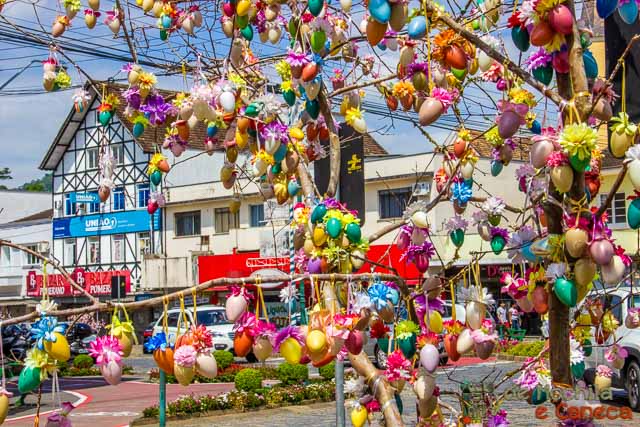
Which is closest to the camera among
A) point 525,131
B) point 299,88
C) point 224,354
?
point 299,88

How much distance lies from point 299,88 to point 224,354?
17246 mm

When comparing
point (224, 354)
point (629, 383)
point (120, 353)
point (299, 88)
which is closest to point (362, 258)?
point (299, 88)

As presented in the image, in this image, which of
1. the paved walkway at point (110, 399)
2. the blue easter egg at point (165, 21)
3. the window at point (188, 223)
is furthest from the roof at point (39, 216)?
the blue easter egg at point (165, 21)

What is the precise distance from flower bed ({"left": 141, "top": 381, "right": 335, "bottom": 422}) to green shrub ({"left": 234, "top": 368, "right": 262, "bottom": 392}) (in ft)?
0.42

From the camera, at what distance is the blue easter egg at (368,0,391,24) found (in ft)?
9.45

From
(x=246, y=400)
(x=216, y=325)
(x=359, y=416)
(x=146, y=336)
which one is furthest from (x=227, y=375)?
(x=359, y=416)

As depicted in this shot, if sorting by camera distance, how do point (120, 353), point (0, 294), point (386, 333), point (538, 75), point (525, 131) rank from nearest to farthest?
point (120, 353) < point (538, 75) < point (386, 333) < point (525, 131) < point (0, 294)

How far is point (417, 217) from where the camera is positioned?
12.2 ft

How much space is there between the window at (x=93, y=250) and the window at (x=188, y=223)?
4.81 metres

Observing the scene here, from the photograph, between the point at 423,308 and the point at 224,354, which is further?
the point at 224,354

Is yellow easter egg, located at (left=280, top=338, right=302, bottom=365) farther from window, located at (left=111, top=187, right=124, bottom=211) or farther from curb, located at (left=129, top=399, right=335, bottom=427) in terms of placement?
window, located at (left=111, top=187, right=124, bottom=211)

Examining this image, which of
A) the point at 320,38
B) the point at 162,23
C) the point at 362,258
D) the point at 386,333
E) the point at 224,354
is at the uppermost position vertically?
the point at 162,23

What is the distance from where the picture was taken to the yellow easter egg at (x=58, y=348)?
275 centimetres

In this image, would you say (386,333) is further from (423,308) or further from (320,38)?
Answer: (320,38)
